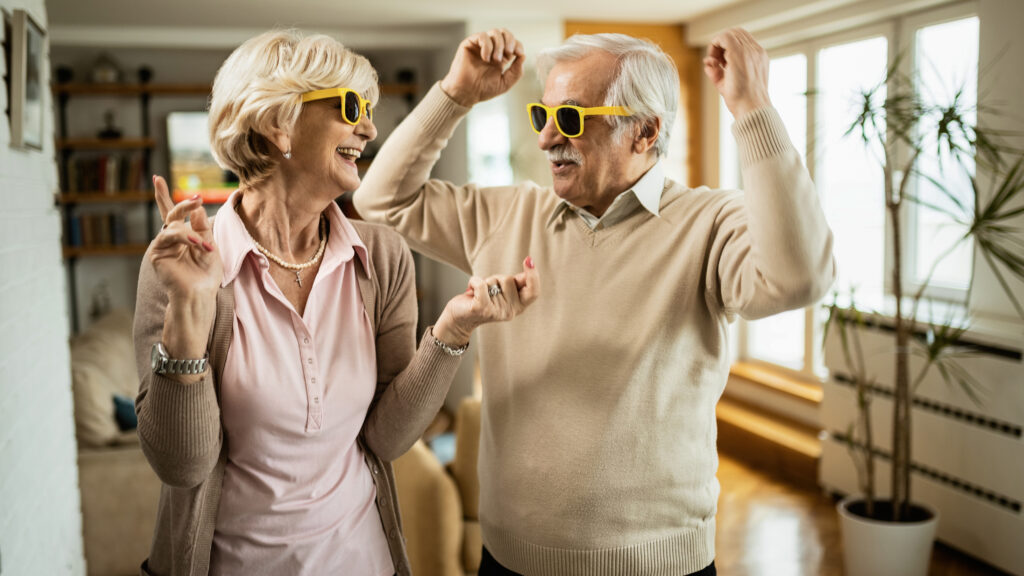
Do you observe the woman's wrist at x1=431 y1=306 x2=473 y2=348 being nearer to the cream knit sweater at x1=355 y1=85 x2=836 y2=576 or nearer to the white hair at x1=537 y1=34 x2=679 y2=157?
the cream knit sweater at x1=355 y1=85 x2=836 y2=576

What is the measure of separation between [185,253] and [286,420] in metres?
0.30

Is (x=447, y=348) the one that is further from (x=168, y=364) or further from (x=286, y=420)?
(x=168, y=364)

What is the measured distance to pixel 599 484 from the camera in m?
1.34

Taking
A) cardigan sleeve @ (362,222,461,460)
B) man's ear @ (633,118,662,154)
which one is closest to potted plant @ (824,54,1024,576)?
man's ear @ (633,118,662,154)

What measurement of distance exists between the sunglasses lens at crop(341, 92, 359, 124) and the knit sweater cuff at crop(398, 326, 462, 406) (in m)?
0.35

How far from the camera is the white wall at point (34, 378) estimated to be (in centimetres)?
194

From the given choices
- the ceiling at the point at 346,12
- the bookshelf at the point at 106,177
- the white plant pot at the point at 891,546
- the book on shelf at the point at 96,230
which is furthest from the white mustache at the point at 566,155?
the book on shelf at the point at 96,230

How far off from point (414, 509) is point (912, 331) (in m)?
2.21

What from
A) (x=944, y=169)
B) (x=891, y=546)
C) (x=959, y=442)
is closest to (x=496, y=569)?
(x=891, y=546)

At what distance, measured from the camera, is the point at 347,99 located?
4.24 ft

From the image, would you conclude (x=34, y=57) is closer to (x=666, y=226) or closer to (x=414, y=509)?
(x=414, y=509)

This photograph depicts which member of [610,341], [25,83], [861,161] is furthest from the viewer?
[861,161]

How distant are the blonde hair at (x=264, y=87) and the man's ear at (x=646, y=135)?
A: 1.55ft

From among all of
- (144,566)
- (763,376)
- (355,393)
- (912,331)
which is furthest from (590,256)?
(763,376)
